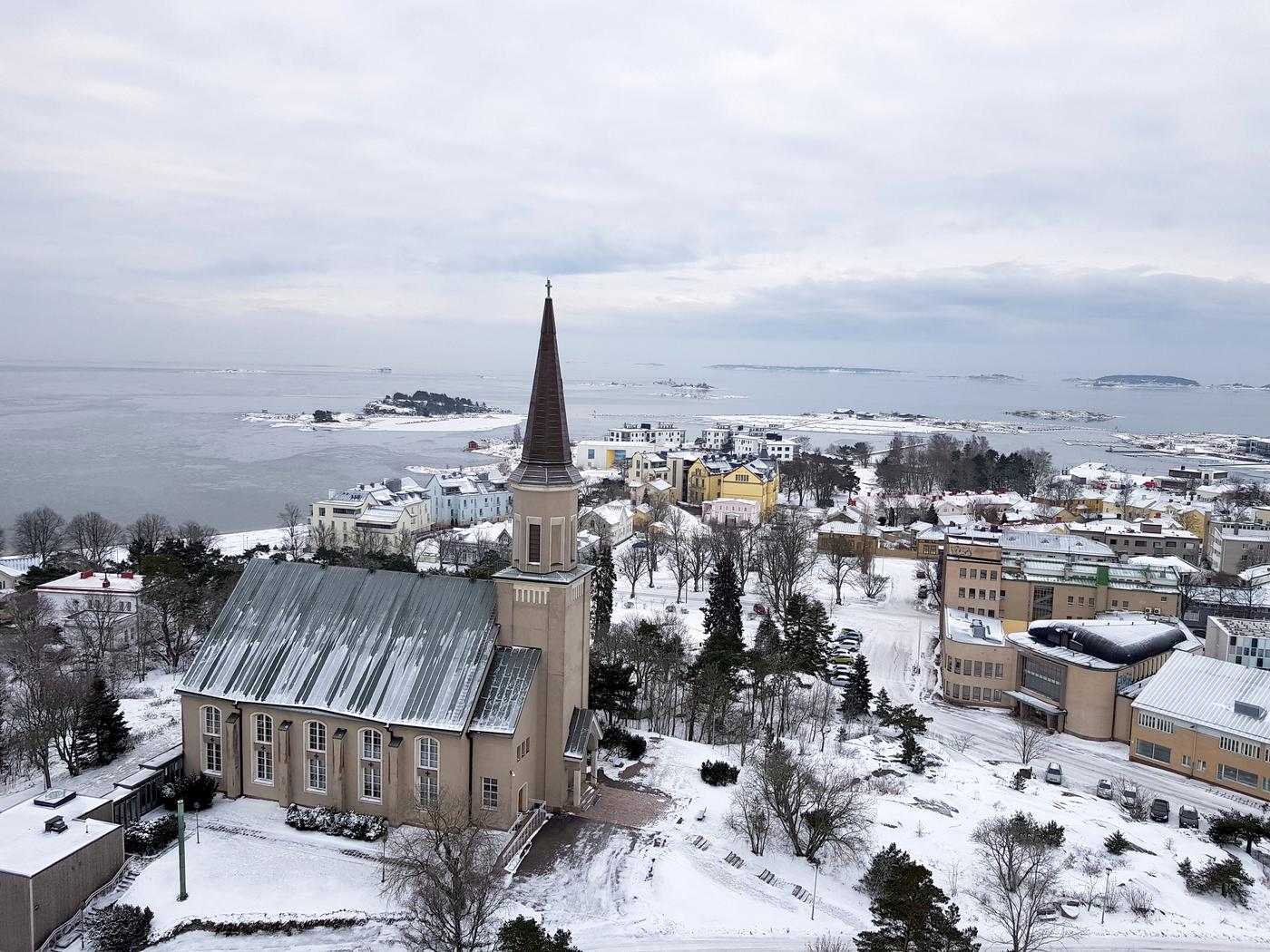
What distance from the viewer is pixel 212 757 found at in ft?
90.7

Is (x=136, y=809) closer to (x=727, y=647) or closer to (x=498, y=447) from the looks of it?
(x=727, y=647)

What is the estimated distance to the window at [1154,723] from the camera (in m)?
38.2

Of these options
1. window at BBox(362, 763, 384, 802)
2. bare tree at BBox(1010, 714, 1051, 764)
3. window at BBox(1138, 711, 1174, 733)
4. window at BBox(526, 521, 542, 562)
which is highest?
window at BBox(526, 521, 542, 562)

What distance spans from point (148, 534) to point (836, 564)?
51.6 metres

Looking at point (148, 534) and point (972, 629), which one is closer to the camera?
point (972, 629)

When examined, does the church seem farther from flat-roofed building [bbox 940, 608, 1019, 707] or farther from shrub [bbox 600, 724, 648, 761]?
flat-roofed building [bbox 940, 608, 1019, 707]

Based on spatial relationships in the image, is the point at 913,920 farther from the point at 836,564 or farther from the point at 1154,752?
the point at 836,564

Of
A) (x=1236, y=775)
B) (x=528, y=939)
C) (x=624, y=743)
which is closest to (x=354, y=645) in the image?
(x=624, y=743)

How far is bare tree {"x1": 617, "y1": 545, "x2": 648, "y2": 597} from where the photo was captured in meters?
63.8

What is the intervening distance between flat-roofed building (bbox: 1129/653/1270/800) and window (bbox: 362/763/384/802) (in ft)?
109

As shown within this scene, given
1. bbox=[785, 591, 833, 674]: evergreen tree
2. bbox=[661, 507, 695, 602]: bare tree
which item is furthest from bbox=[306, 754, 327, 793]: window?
bbox=[661, 507, 695, 602]: bare tree

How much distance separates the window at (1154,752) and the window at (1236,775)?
1946 mm

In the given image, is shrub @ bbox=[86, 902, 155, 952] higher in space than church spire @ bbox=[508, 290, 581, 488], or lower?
lower

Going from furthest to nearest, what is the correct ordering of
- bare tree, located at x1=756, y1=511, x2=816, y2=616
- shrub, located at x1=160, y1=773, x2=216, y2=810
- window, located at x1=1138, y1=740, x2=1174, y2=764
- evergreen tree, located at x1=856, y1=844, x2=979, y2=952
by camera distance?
bare tree, located at x1=756, y1=511, x2=816, y2=616 < window, located at x1=1138, y1=740, x2=1174, y2=764 < shrub, located at x1=160, y1=773, x2=216, y2=810 < evergreen tree, located at x1=856, y1=844, x2=979, y2=952
